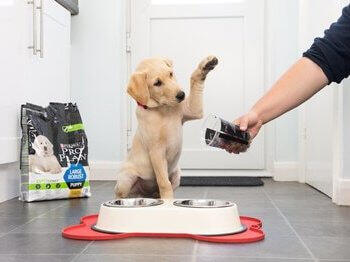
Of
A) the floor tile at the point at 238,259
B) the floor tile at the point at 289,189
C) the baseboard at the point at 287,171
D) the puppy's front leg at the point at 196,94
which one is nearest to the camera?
the floor tile at the point at 238,259

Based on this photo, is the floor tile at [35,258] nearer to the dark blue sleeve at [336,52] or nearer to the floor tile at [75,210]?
the floor tile at [75,210]

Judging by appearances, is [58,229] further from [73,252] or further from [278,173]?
[278,173]

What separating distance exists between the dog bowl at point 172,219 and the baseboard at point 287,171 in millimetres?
1849

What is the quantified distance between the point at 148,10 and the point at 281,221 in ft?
7.24

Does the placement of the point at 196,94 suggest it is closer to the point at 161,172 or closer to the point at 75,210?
the point at 161,172

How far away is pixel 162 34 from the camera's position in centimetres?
355

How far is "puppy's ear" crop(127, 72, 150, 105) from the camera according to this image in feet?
5.91

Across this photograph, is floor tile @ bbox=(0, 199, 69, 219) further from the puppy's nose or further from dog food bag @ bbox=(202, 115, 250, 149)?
dog food bag @ bbox=(202, 115, 250, 149)

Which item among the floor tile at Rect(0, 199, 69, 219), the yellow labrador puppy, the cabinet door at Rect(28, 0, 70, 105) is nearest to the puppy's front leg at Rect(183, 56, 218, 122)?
the yellow labrador puppy

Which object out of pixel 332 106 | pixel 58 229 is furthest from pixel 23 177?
pixel 332 106

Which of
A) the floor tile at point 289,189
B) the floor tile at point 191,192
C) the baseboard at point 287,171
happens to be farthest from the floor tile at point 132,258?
the baseboard at point 287,171

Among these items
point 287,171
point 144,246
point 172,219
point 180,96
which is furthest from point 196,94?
point 287,171

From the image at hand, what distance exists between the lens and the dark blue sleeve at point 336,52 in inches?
51.8

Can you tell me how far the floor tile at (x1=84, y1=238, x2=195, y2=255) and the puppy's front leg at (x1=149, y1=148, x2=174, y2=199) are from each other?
41 cm
